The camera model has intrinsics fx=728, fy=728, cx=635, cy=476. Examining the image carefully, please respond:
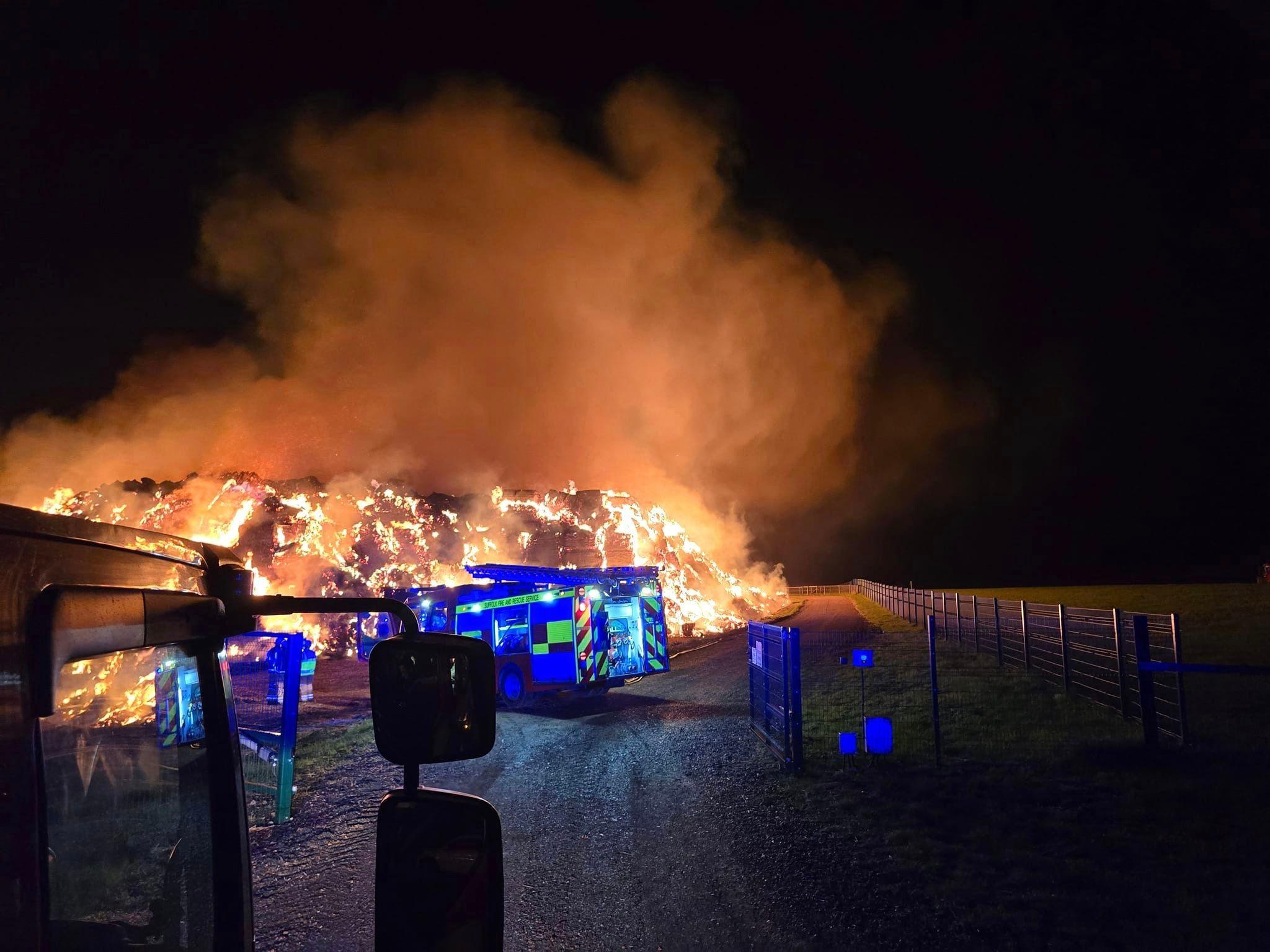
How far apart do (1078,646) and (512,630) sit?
10.9 meters

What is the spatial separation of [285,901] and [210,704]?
4801mm

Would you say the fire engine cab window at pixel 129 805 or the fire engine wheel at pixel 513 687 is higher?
the fire engine cab window at pixel 129 805

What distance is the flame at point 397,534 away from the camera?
35.5 metres

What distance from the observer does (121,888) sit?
1621 millimetres

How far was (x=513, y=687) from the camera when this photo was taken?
15703mm

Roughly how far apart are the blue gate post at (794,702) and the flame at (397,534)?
2410 cm

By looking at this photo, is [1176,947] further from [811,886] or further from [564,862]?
[564,862]

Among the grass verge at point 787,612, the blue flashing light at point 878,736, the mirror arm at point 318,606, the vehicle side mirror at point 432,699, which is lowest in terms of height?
the grass verge at point 787,612

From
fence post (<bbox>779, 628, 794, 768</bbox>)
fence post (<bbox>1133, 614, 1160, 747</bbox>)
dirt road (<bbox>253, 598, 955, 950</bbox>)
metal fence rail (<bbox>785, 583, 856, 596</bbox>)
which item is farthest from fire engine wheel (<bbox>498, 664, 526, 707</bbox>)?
metal fence rail (<bbox>785, 583, 856, 596</bbox>)

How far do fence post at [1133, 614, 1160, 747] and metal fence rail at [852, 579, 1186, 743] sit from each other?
0.37 ft

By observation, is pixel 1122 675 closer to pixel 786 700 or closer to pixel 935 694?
pixel 935 694

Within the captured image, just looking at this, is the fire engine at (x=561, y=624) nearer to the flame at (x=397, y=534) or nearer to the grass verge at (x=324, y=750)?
the grass verge at (x=324, y=750)

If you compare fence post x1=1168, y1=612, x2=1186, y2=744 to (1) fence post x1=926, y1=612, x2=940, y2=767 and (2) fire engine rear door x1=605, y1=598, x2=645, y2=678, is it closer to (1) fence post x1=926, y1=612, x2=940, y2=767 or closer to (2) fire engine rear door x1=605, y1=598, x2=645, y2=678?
(1) fence post x1=926, y1=612, x2=940, y2=767

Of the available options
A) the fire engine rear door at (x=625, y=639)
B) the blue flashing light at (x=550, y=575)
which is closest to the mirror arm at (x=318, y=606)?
the blue flashing light at (x=550, y=575)
